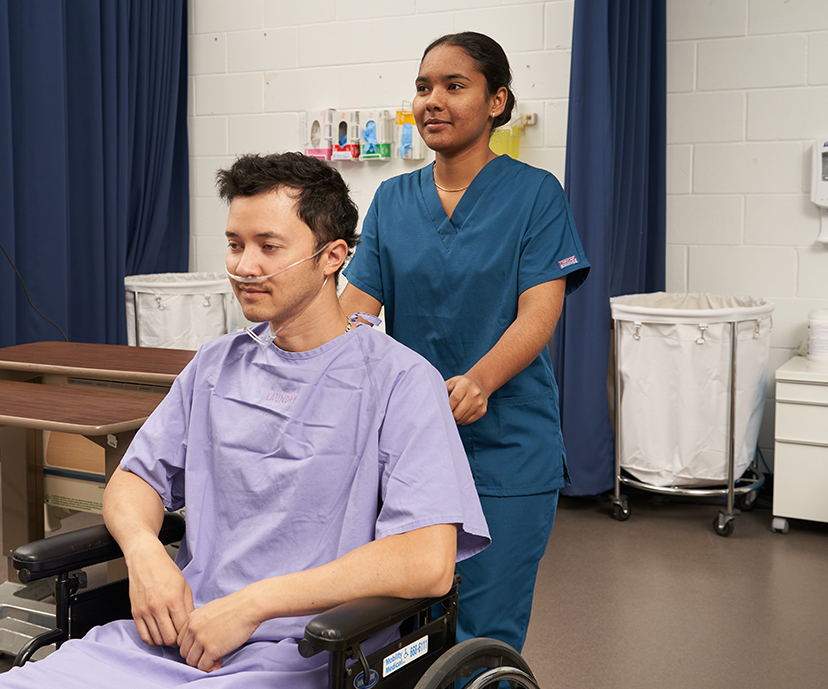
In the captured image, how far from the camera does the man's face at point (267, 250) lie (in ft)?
3.82

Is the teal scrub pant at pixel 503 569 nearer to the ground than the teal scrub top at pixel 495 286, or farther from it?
nearer to the ground

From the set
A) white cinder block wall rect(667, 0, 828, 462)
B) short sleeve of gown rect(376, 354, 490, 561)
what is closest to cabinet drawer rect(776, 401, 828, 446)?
white cinder block wall rect(667, 0, 828, 462)

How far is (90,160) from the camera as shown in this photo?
350cm

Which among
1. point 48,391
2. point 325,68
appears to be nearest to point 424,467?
point 48,391

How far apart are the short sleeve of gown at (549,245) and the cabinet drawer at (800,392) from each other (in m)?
1.77

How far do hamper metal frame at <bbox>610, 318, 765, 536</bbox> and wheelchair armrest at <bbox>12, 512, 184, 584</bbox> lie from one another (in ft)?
7.08

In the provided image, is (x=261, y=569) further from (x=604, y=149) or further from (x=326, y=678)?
(x=604, y=149)

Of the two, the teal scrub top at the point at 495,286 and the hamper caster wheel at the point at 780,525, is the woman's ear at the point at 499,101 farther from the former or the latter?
the hamper caster wheel at the point at 780,525

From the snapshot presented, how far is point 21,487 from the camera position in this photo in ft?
7.61

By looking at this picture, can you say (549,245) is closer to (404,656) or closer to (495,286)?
(495,286)

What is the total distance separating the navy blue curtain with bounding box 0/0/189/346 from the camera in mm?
3199

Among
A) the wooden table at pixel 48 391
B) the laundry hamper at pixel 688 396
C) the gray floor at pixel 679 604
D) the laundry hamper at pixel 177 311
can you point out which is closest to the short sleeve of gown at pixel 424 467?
the wooden table at pixel 48 391

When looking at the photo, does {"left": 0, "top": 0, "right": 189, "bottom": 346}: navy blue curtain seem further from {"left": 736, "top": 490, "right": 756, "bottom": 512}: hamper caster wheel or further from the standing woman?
{"left": 736, "top": 490, "right": 756, "bottom": 512}: hamper caster wheel

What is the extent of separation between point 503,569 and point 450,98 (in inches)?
32.6
